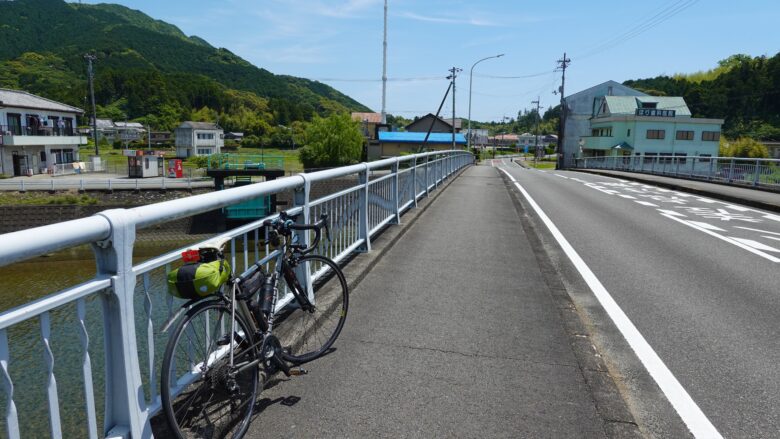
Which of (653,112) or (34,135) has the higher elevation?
(653,112)

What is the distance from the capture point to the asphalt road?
3135 mm

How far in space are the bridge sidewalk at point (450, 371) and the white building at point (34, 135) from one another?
52.7 m

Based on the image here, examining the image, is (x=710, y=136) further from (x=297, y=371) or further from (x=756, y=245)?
(x=297, y=371)

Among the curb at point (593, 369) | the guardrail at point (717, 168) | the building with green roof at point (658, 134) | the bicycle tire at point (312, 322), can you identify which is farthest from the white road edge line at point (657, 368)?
the building with green roof at point (658, 134)

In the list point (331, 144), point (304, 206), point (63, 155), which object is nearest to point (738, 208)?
point (304, 206)

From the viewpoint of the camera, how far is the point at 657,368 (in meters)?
3.60

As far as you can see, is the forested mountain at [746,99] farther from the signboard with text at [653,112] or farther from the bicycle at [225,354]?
the bicycle at [225,354]

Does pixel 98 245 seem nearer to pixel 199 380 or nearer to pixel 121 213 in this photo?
pixel 121 213

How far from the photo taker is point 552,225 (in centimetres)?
1004

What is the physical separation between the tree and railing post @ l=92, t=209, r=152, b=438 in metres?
67.4

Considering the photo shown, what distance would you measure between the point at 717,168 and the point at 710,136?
47.0m

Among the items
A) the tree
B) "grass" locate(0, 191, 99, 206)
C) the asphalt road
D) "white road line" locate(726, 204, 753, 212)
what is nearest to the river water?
the asphalt road

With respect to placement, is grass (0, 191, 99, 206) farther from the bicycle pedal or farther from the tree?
the bicycle pedal

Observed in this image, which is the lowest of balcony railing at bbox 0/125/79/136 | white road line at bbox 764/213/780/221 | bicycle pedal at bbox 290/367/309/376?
bicycle pedal at bbox 290/367/309/376
